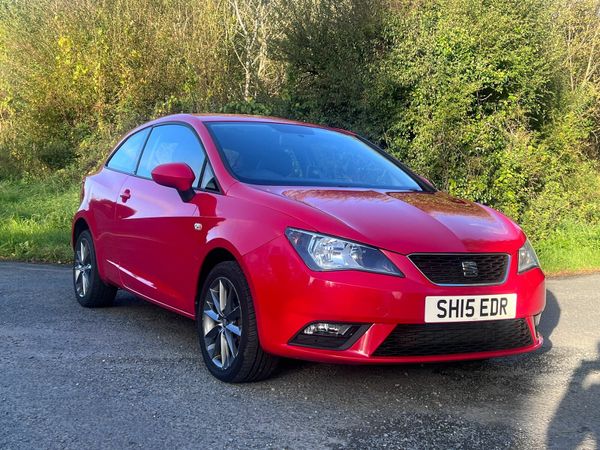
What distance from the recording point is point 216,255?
447 centimetres

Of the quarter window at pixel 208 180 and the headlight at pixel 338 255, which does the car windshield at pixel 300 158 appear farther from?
the headlight at pixel 338 255

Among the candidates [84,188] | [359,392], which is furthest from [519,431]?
[84,188]

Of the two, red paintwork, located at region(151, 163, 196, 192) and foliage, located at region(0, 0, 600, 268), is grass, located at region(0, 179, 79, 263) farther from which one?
red paintwork, located at region(151, 163, 196, 192)

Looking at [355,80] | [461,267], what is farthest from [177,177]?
[355,80]

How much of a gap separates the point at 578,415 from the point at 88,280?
14.0 feet

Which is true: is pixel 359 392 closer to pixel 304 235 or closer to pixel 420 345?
pixel 420 345

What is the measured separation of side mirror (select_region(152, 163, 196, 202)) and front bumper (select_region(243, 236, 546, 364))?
3.31 feet

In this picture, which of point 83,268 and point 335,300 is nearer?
point 335,300

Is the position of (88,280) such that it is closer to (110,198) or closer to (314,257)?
(110,198)

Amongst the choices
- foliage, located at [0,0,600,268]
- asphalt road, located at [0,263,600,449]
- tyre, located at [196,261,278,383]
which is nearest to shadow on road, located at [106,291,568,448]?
asphalt road, located at [0,263,600,449]

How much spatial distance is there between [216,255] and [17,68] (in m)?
15.8

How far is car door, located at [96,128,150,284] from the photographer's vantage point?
19.5 feet

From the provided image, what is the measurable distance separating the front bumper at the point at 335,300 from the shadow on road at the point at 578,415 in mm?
553

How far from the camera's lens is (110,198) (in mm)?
6031
